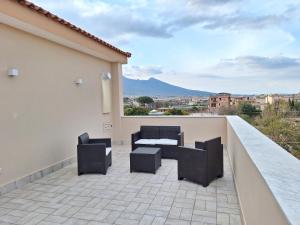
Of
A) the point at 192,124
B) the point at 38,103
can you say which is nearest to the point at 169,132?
the point at 192,124

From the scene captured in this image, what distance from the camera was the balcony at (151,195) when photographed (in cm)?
278

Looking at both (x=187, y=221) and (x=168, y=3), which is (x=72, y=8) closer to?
(x=168, y=3)

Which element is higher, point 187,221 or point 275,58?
point 275,58

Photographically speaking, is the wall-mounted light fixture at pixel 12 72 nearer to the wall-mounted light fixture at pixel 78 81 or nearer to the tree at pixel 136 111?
the wall-mounted light fixture at pixel 78 81

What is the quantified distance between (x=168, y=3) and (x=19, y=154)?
8.91 metres

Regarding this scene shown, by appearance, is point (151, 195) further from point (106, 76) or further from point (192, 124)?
point (106, 76)

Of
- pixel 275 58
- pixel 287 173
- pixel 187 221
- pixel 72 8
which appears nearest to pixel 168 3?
pixel 72 8

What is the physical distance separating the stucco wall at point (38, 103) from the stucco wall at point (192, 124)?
87.6 inches

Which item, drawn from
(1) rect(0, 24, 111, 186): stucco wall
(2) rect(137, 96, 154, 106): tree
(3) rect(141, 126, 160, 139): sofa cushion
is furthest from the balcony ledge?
(2) rect(137, 96, 154, 106): tree

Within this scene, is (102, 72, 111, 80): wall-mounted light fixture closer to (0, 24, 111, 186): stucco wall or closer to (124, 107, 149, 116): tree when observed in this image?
(0, 24, 111, 186): stucco wall

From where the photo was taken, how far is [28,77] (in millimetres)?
5891

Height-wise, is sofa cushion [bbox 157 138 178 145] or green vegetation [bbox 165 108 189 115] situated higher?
green vegetation [bbox 165 108 189 115]

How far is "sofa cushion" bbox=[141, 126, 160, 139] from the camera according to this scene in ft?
28.6

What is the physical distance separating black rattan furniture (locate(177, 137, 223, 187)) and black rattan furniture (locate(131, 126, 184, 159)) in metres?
2.04
